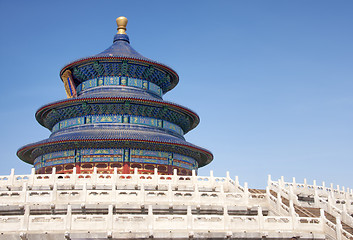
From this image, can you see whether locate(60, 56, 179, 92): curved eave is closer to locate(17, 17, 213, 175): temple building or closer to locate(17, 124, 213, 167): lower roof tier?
locate(17, 17, 213, 175): temple building

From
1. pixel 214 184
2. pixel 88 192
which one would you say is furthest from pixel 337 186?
pixel 88 192

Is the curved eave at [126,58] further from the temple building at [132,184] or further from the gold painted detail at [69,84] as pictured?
the gold painted detail at [69,84]

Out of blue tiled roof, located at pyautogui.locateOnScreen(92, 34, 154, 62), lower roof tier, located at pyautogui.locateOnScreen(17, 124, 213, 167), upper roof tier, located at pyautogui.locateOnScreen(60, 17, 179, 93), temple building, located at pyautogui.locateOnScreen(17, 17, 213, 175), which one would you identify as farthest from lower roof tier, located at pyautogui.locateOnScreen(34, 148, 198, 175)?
blue tiled roof, located at pyautogui.locateOnScreen(92, 34, 154, 62)

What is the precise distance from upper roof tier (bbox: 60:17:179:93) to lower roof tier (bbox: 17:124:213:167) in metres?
6.99

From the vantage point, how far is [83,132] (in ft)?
137

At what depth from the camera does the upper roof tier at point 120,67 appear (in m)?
47.2

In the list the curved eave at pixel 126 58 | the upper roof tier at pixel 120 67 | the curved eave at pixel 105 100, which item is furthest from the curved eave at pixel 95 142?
the curved eave at pixel 126 58

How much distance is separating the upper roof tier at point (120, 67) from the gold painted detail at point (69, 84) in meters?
0.34

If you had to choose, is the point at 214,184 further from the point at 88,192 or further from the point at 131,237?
the point at 131,237

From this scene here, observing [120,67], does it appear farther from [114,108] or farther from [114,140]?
[114,140]

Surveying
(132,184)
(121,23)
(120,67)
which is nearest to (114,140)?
(120,67)

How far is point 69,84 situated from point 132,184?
2634 cm

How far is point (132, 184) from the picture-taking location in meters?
26.1

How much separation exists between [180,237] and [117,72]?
3142 cm
